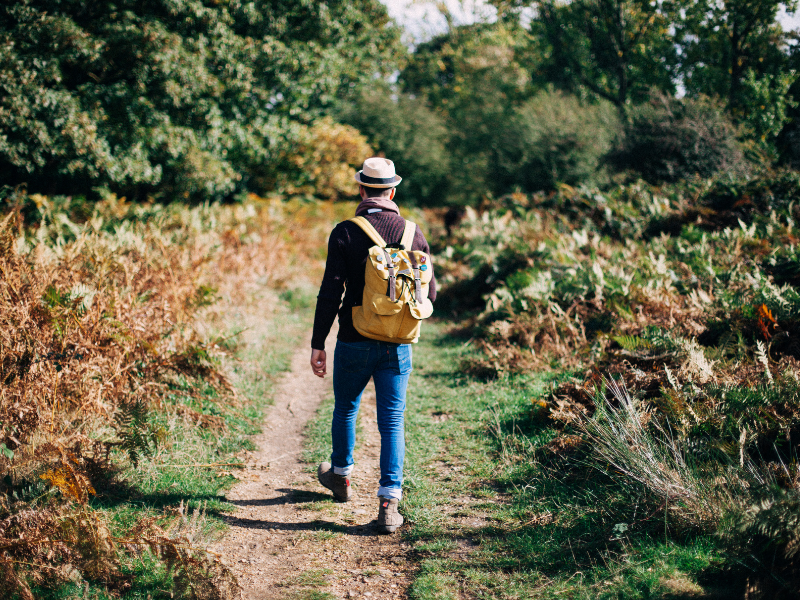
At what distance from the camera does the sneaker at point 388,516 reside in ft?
11.5

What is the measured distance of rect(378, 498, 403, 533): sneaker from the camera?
3.52m

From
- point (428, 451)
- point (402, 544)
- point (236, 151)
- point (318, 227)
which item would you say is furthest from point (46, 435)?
point (236, 151)

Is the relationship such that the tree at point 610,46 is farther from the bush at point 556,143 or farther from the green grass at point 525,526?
the green grass at point 525,526

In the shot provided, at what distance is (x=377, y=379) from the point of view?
3533 millimetres

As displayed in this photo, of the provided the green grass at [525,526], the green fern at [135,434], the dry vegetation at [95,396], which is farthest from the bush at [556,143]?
the green fern at [135,434]

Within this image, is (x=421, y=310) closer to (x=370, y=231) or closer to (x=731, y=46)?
(x=370, y=231)

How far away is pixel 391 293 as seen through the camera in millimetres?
3287

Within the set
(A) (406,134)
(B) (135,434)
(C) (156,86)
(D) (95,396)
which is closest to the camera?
(B) (135,434)

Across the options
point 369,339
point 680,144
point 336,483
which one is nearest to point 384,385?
point 369,339

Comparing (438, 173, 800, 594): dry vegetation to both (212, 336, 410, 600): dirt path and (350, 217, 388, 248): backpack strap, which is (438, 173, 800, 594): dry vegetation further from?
(350, 217, 388, 248): backpack strap

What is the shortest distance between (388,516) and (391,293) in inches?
53.9

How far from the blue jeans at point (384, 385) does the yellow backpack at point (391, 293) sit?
4.4 inches

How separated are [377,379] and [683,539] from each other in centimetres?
185

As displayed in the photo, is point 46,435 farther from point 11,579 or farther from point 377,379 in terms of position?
point 377,379
